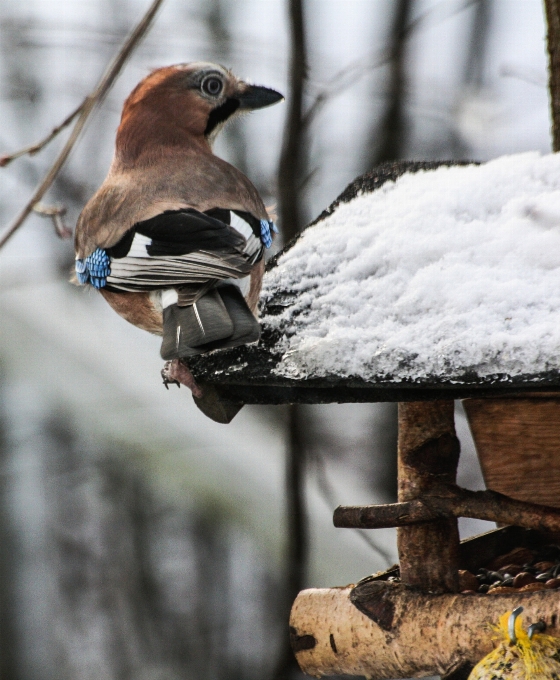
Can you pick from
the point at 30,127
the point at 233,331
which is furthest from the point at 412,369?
the point at 30,127

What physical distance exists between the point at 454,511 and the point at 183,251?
2.57ft

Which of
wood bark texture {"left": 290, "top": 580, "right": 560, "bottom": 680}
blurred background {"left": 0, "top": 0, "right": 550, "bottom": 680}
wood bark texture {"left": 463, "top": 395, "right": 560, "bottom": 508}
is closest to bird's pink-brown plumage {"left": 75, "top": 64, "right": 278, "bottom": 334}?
wood bark texture {"left": 463, "top": 395, "right": 560, "bottom": 508}

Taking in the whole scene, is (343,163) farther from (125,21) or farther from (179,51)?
(125,21)

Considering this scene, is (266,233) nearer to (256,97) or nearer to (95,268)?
(95,268)

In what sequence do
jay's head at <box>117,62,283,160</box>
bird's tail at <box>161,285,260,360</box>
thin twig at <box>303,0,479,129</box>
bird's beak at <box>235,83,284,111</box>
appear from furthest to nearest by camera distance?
thin twig at <box>303,0,479,129</box>, bird's beak at <box>235,83,284,111</box>, jay's head at <box>117,62,283,160</box>, bird's tail at <box>161,285,260,360</box>

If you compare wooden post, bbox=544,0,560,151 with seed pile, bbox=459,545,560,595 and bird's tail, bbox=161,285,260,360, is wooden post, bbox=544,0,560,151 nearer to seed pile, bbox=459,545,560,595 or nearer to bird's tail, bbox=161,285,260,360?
seed pile, bbox=459,545,560,595

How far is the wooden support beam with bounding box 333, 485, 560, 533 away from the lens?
1.68 meters

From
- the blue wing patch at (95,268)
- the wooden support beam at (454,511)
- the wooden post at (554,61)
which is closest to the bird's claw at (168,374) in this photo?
the blue wing patch at (95,268)

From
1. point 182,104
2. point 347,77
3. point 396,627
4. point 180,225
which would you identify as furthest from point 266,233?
point 347,77

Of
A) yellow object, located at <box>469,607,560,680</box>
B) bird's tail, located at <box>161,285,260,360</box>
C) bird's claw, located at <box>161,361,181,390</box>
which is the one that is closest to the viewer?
yellow object, located at <box>469,607,560,680</box>

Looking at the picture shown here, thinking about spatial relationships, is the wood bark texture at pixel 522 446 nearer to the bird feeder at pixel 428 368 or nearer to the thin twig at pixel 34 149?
the bird feeder at pixel 428 368

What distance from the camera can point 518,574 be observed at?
6.32 feet

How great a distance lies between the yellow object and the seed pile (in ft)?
0.78

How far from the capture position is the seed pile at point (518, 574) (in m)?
1.84
